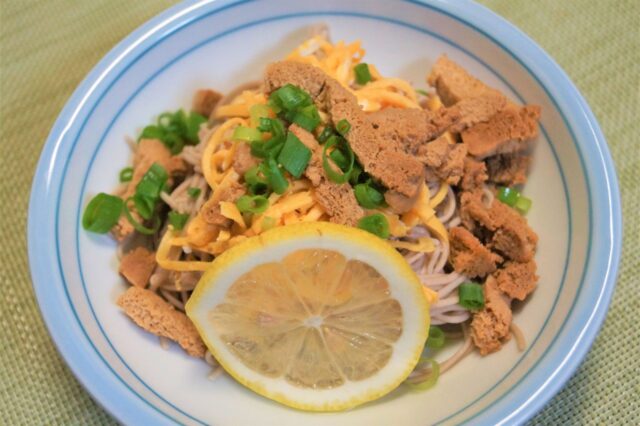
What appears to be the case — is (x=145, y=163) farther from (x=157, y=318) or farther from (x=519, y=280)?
(x=519, y=280)

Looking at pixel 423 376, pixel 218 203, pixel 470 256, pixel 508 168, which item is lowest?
pixel 423 376

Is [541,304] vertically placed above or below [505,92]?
below

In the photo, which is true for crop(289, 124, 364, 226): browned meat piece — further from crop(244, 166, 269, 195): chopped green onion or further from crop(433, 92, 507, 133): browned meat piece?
crop(433, 92, 507, 133): browned meat piece

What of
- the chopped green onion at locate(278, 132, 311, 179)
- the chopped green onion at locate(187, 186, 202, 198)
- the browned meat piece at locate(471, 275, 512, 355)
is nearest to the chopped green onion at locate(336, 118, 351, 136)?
the chopped green onion at locate(278, 132, 311, 179)

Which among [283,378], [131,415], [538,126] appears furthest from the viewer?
[538,126]

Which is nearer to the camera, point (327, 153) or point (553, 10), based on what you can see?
point (327, 153)

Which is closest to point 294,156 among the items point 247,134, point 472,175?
point 247,134

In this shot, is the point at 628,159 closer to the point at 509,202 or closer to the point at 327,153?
the point at 509,202

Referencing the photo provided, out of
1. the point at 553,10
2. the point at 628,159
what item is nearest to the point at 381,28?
the point at 553,10
